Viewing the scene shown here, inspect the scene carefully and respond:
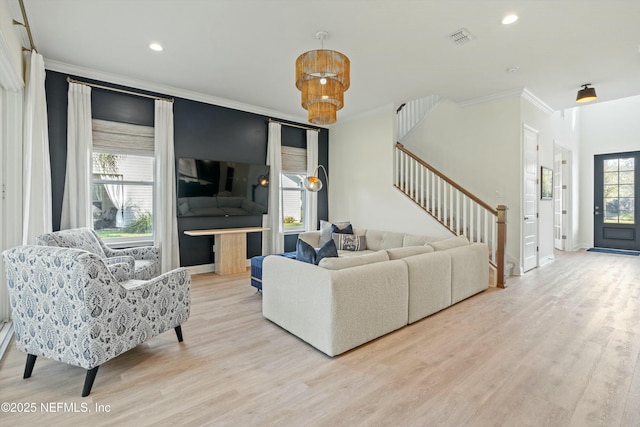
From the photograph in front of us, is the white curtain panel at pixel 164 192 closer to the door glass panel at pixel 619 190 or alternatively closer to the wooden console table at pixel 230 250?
the wooden console table at pixel 230 250

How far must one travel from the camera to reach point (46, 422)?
1.71 m

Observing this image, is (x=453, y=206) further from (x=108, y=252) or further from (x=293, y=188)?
(x=108, y=252)

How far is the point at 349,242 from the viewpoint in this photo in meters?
5.09

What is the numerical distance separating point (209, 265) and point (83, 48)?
341 centimetres

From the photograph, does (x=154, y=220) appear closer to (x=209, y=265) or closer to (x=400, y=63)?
(x=209, y=265)

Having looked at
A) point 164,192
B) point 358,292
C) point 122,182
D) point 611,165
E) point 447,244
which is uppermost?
point 611,165

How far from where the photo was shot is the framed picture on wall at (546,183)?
18.5 ft

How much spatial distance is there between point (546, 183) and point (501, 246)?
2.38 meters

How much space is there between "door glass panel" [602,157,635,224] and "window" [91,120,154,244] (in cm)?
986

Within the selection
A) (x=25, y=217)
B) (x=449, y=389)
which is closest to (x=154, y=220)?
(x=25, y=217)

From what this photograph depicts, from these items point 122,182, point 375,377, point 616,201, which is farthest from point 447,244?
point 616,201

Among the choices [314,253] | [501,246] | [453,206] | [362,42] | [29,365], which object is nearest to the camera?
[29,365]

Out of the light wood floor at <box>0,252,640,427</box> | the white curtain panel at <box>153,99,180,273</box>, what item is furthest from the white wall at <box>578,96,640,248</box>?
the white curtain panel at <box>153,99,180,273</box>

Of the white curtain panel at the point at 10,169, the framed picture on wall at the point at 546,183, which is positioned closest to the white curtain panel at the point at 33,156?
the white curtain panel at the point at 10,169
